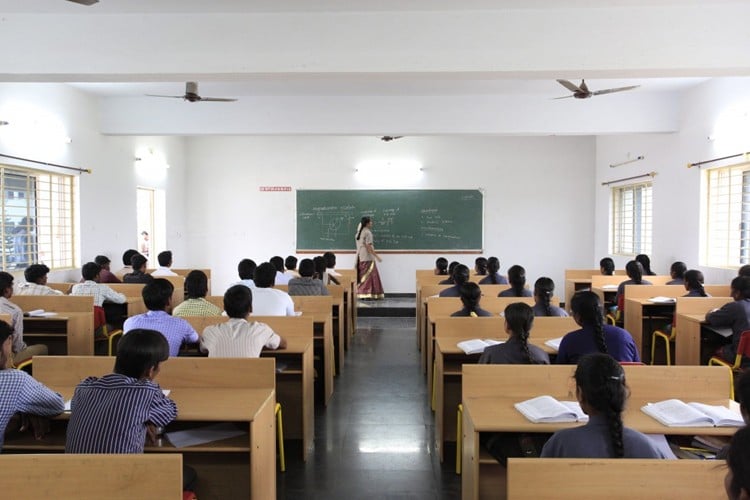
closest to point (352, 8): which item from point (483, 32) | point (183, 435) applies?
point (483, 32)

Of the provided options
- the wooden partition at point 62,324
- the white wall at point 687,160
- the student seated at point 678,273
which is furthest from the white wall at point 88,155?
the white wall at point 687,160

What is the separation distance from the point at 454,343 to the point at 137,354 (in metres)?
2.16

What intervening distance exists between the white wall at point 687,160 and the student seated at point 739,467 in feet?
20.6

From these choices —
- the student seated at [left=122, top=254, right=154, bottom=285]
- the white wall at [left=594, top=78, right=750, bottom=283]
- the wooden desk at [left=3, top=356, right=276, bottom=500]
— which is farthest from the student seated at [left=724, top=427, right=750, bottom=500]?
the student seated at [left=122, top=254, right=154, bottom=285]

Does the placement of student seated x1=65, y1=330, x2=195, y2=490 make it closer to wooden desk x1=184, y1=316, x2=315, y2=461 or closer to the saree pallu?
wooden desk x1=184, y1=316, x2=315, y2=461

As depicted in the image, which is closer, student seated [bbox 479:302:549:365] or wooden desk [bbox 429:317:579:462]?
student seated [bbox 479:302:549:365]

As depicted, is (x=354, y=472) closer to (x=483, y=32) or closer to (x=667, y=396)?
(x=667, y=396)

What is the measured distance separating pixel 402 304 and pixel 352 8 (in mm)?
6230

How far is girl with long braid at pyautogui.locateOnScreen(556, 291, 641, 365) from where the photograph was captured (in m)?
3.05

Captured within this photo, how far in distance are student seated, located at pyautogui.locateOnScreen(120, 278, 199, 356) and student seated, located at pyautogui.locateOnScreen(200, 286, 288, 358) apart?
0.41 ft

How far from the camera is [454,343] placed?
147 inches

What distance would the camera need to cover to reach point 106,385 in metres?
2.03

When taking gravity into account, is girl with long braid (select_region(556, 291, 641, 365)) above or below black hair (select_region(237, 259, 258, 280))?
below

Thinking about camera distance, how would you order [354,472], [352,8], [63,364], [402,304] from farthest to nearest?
[402,304]
[352,8]
[354,472]
[63,364]
